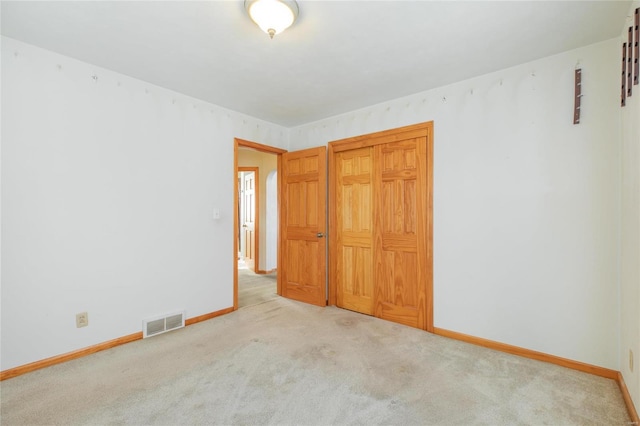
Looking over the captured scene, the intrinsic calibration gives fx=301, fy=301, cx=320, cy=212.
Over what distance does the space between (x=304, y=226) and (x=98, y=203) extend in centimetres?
230

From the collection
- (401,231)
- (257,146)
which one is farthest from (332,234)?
(257,146)

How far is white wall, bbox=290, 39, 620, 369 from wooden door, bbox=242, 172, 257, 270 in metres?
4.06

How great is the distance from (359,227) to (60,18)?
3175 millimetres

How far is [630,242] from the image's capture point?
75.9 inches

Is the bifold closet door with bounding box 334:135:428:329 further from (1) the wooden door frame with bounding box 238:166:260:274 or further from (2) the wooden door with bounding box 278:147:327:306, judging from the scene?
(1) the wooden door frame with bounding box 238:166:260:274

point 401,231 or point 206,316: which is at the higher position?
point 401,231

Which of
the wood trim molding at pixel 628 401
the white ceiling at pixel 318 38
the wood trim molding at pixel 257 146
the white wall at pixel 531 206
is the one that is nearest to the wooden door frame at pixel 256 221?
the wood trim molding at pixel 257 146

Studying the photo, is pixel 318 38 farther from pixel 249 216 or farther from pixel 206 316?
pixel 249 216

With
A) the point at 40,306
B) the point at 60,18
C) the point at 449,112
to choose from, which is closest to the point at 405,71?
the point at 449,112

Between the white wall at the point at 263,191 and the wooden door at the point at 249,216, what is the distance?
0.54 ft

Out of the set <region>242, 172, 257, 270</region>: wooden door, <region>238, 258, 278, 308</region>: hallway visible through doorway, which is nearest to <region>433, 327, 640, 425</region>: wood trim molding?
<region>238, 258, 278, 308</region>: hallway visible through doorway

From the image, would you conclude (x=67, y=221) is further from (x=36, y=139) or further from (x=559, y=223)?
(x=559, y=223)

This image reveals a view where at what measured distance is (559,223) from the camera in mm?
2428

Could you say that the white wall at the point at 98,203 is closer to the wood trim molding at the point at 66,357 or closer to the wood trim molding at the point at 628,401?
the wood trim molding at the point at 66,357
